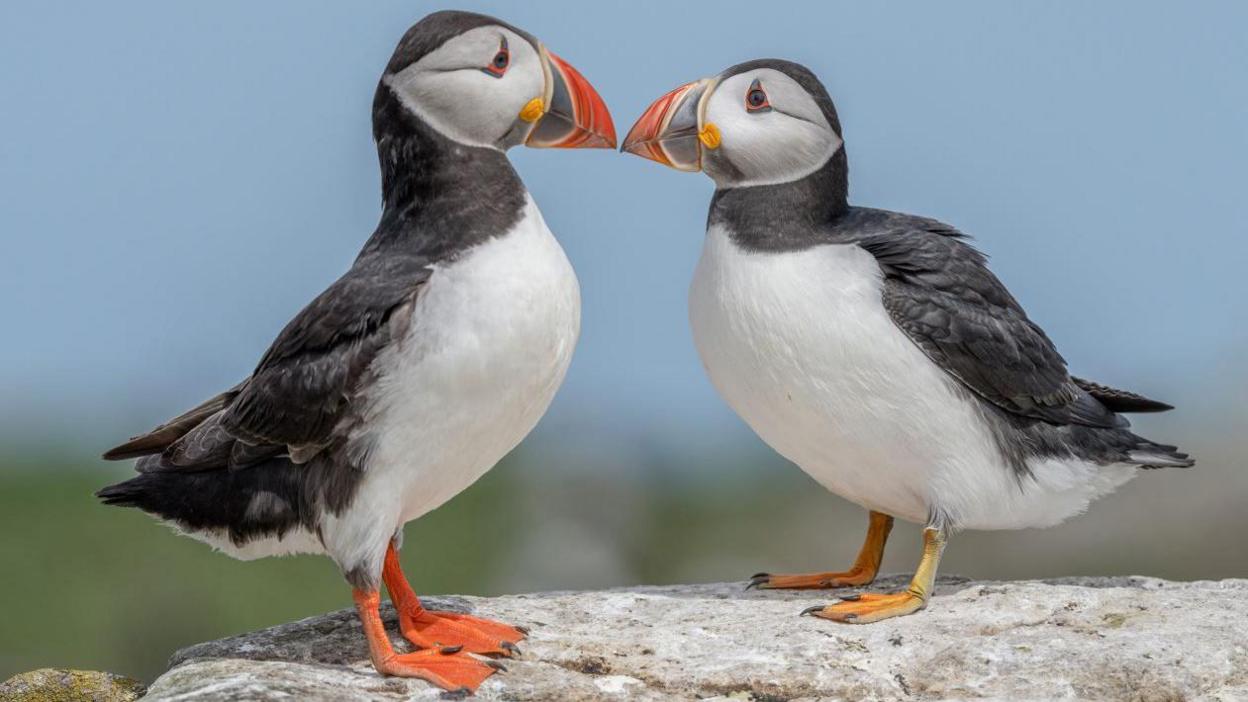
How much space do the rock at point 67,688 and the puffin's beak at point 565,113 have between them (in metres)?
2.96

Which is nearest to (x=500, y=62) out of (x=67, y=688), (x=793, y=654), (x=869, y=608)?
(x=793, y=654)

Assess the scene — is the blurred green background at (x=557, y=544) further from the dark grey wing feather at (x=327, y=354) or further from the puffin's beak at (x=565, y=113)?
the puffin's beak at (x=565, y=113)

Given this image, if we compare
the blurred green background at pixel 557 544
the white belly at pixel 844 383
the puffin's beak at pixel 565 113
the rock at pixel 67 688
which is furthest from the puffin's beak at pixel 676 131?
the blurred green background at pixel 557 544

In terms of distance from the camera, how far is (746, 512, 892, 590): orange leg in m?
7.66

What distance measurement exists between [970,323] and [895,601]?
50.1 inches

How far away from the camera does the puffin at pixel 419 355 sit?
19.4 feet

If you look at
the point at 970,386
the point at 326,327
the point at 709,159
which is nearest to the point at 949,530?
the point at 970,386

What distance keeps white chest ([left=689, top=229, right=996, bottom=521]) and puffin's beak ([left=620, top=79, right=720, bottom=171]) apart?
1.31 ft

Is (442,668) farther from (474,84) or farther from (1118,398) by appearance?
(1118,398)

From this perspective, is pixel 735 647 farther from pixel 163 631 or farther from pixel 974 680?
pixel 163 631

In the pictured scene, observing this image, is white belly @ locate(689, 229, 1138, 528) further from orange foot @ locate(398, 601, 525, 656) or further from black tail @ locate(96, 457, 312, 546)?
black tail @ locate(96, 457, 312, 546)

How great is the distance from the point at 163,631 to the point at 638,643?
7.98 meters

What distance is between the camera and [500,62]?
6.16 metres

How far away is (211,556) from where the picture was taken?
14.7m
